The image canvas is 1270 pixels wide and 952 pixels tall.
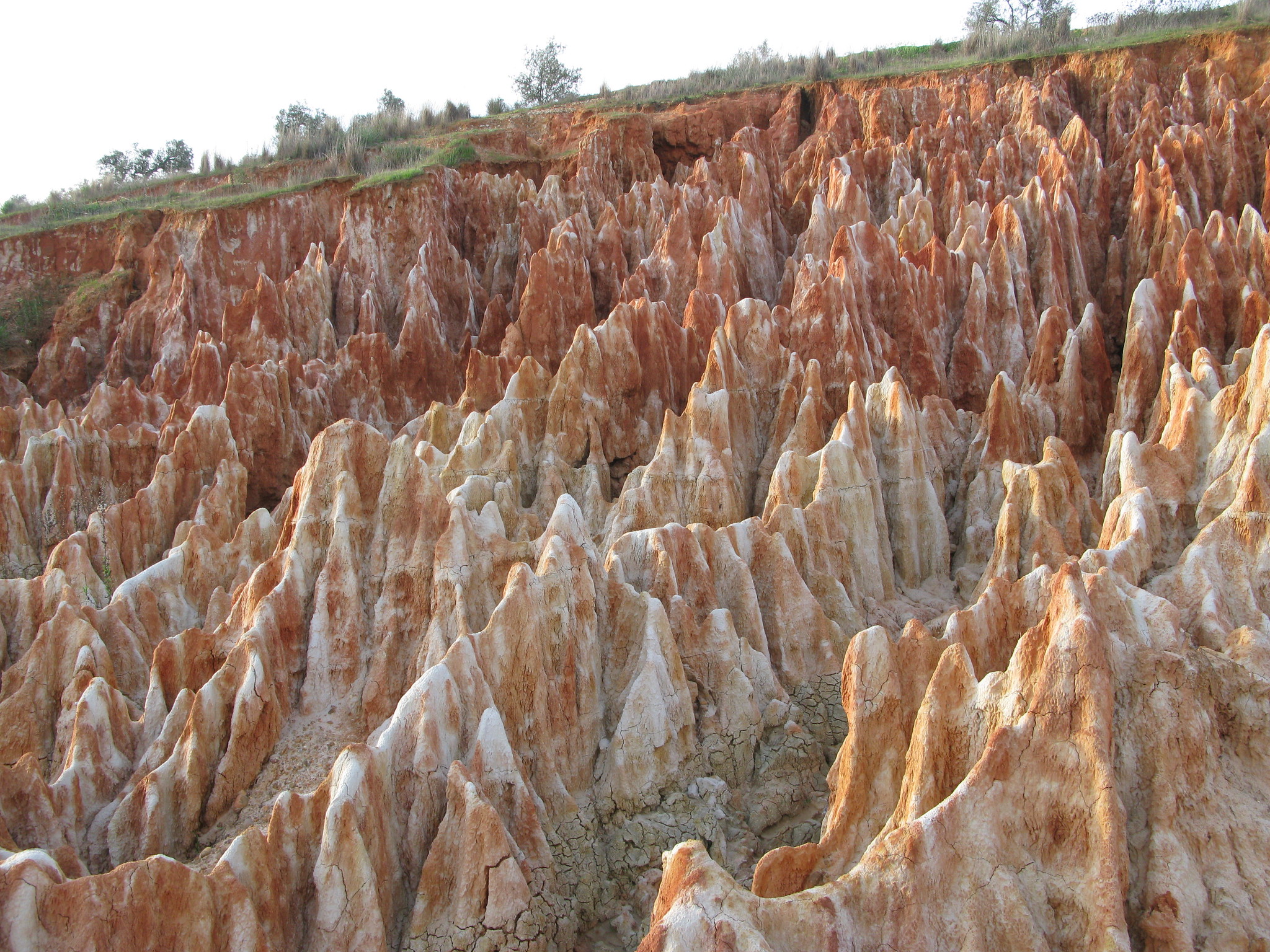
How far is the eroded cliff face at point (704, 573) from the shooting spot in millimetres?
6832

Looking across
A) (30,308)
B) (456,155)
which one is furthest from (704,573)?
(30,308)

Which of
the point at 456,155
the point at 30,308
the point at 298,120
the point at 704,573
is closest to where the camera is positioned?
the point at 704,573

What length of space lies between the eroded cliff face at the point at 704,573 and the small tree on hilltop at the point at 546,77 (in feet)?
63.5

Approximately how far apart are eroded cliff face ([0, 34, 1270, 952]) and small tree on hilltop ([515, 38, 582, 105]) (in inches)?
762

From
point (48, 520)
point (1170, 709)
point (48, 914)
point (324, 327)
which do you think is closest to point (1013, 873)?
point (1170, 709)

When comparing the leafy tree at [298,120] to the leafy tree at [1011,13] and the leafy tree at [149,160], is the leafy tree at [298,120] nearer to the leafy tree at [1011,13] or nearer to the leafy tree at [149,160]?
the leafy tree at [149,160]

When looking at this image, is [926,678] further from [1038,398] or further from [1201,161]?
[1201,161]

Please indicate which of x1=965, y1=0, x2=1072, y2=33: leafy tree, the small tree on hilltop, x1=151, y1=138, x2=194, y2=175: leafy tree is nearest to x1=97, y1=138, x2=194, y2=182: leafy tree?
x1=151, y1=138, x2=194, y2=175: leafy tree

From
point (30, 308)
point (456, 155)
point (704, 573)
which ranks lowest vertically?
point (704, 573)

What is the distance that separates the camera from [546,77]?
136ft

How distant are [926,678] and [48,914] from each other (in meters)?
6.85

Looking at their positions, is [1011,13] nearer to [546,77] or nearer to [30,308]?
[546,77]

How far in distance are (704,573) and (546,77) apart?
35497mm

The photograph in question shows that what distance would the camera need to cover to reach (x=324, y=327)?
22203 mm
